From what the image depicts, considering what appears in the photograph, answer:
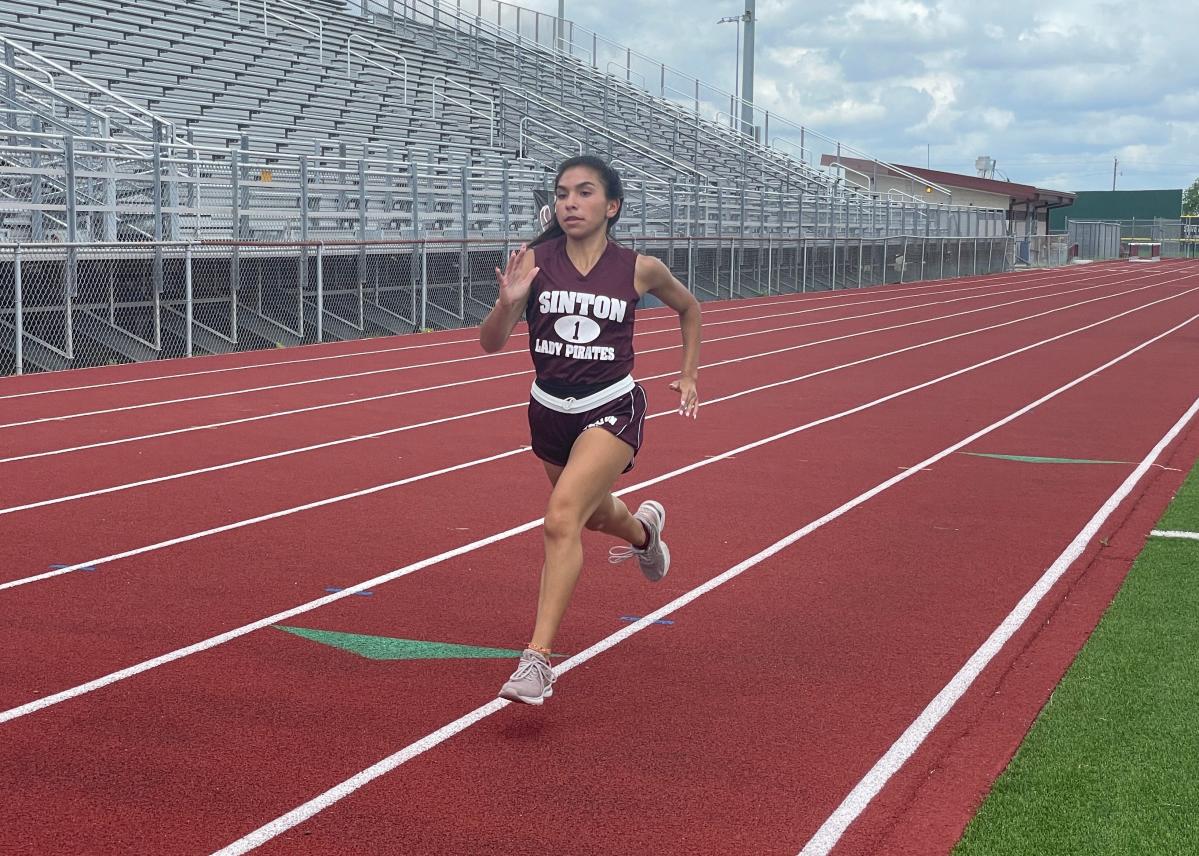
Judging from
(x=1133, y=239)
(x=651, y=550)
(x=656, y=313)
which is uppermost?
(x=1133, y=239)

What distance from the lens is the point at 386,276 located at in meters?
22.9

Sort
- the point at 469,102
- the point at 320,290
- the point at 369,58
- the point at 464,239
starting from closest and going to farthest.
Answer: the point at 320,290 < the point at 464,239 < the point at 369,58 < the point at 469,102

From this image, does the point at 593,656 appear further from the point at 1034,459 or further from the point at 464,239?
the point at 464,239

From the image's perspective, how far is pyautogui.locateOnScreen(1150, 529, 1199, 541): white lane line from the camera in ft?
26.2

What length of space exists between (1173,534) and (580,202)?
4478 mm

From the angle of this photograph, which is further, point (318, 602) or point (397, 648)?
point (318, 602)

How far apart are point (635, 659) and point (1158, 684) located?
1.91m

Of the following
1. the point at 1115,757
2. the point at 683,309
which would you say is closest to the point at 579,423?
the point at 683,309

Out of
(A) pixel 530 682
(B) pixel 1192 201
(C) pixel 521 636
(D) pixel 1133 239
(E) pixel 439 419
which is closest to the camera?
(A) pixel 530 682

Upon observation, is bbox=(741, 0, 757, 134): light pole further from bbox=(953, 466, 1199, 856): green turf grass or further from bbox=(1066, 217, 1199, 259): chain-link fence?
bbox=(953, 466, 1199, 856): green turf grass

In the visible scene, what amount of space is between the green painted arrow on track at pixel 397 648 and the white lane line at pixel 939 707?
1.60 meters

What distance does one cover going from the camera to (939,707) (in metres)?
5.16

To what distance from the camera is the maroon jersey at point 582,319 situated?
17.2 feet

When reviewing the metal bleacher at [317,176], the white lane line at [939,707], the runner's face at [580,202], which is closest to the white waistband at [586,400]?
the runner's face at [580,202]
